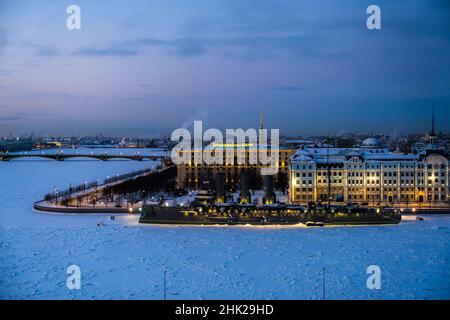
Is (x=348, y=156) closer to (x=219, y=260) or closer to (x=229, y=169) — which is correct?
(x=229, y=169)

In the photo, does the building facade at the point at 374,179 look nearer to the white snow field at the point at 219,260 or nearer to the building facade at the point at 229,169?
the white snow field at the point at 219,260

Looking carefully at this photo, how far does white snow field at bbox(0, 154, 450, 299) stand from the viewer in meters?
5.93

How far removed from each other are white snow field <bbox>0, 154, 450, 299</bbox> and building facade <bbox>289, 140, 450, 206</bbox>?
3183 mm

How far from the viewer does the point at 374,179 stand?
1413 cm

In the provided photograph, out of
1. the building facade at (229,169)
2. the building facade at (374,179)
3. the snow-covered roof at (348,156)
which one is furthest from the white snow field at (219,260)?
the building facade at (229,169)

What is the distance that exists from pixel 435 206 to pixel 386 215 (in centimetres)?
250

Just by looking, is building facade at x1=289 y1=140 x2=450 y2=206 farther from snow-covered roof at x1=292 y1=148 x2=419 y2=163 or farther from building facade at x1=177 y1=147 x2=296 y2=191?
building facade at x1=177 y1=147 x2=296 y2=191

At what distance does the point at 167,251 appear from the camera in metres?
7.92

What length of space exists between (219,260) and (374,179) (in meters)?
7.82

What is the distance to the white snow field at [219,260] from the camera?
233 inches

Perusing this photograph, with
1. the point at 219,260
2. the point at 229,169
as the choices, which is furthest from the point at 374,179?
the point at 219,260

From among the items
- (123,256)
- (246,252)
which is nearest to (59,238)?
(123,256)

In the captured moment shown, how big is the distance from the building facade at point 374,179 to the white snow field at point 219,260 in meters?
3.18
